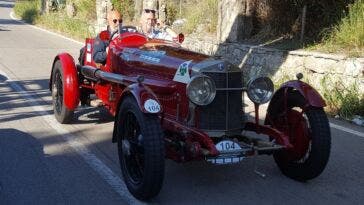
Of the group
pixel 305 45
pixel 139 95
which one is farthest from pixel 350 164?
pixel 305 45

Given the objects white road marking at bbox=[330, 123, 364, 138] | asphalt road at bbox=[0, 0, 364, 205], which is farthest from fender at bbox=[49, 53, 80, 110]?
white road marking at bbox=[330, 123, 364, 138]

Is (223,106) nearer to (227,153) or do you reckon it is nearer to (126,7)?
(227,153)

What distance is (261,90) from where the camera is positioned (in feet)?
18.0

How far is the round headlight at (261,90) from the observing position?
5449 millimetres

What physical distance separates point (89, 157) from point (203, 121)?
1.61 meters

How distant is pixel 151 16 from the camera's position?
7.55m

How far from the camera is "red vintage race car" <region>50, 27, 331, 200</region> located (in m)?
4.91

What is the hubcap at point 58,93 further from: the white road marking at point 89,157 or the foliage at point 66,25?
the foliage at point 66,25

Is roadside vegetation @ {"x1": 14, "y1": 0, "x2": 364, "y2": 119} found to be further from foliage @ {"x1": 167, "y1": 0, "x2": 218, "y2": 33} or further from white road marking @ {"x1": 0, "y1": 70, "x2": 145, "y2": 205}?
white road marking @ {"x1": 0, "y1": 70, "x2": 145, "y2": 205}

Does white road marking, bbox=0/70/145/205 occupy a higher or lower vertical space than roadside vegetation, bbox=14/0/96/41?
lower

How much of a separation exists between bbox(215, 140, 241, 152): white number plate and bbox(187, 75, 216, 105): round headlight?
0.39 m

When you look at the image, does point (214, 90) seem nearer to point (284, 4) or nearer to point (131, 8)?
point (284, 4)

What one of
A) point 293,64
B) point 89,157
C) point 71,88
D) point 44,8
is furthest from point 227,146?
point 44,8

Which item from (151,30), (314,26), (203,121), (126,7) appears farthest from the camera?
(126,7)
